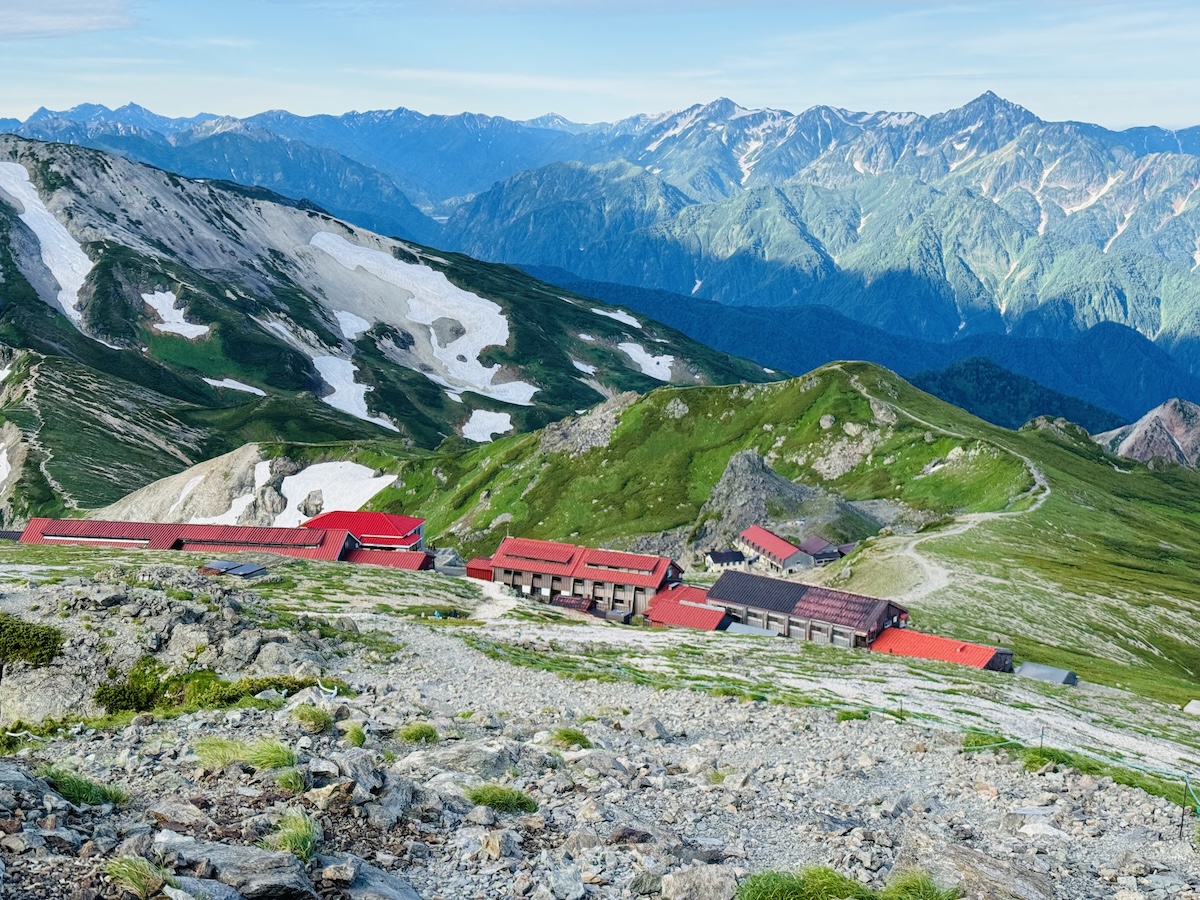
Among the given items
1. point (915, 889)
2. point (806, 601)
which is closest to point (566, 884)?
point (915, 889)

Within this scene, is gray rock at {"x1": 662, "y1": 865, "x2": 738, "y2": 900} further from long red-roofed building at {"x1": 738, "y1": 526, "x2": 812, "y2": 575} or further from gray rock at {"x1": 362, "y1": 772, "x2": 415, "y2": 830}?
long red-roofed building at {"x1": 738, "y1": 526, "x2": 812, "y2": 575}

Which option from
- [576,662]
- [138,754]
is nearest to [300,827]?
[138,754]

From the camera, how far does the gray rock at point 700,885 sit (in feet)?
61.0

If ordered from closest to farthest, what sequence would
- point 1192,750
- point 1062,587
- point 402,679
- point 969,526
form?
point 402,679 → point 1192,750 → point 1062,587 → point 969,526

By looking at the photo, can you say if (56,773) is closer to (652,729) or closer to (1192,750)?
(652,729)

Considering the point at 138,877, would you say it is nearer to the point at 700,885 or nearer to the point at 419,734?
the point at 700,885

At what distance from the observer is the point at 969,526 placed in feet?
460

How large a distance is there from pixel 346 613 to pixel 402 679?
1158 inches

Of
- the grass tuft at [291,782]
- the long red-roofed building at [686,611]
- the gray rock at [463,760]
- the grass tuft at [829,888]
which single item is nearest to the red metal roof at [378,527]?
the long red-roofed building at [686,611]

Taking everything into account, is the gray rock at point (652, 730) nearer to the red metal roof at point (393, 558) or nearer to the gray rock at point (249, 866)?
the gray rock at point (249, 866)

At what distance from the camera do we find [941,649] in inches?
3351

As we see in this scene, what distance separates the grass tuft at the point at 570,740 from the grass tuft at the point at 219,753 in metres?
9.36

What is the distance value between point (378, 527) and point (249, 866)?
128 meters

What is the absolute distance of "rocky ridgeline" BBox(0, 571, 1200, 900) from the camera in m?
17.3
